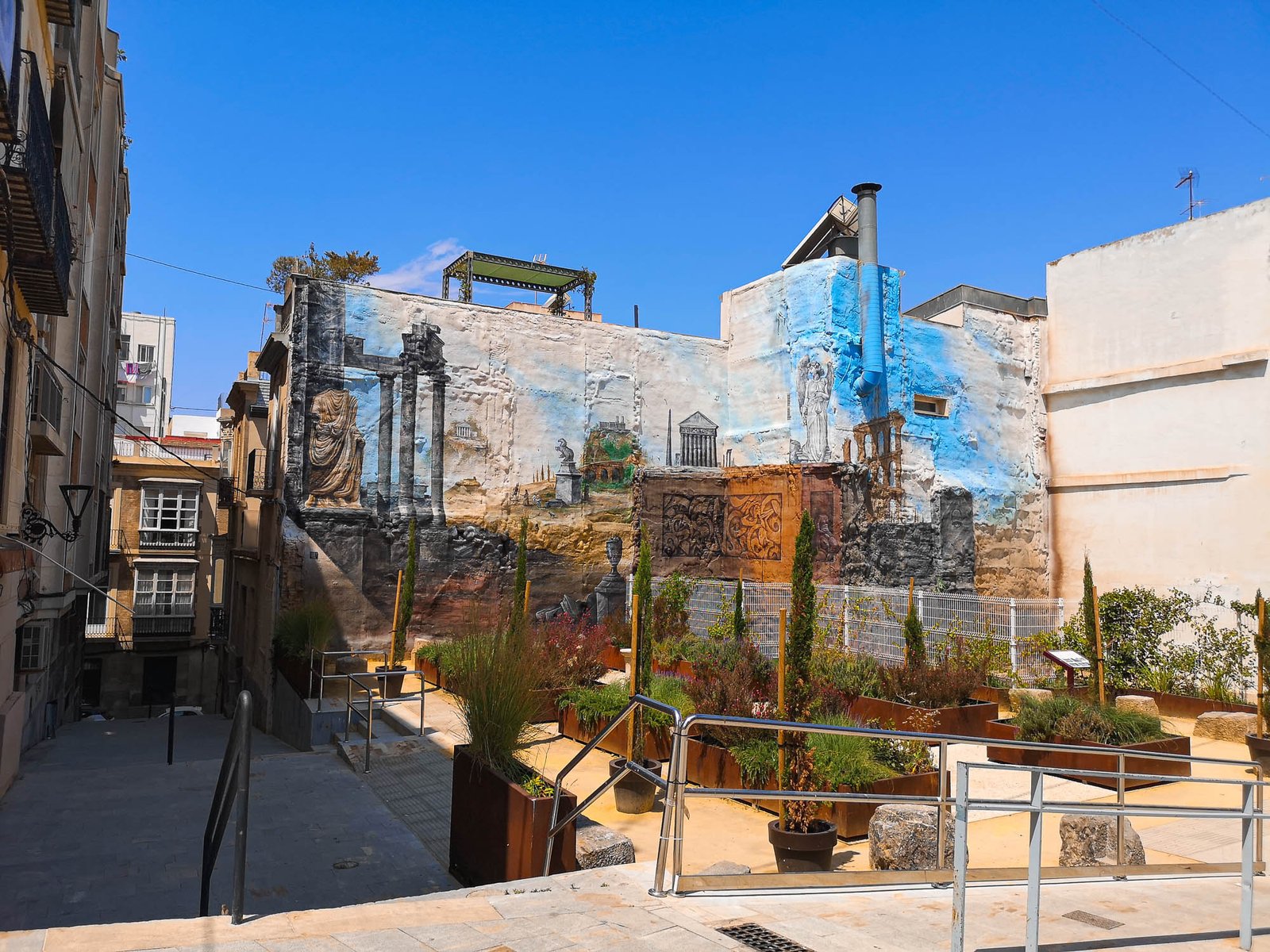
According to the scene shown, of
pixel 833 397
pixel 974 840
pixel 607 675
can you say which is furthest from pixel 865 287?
pixel 974 840

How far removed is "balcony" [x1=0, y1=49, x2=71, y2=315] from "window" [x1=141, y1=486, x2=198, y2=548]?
2614 centimetres

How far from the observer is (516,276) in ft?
82.6

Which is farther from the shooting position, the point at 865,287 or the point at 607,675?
the point at 865,287

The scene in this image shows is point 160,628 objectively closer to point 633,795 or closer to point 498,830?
point 633,795

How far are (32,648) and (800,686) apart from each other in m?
12.2

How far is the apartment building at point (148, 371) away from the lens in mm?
52250

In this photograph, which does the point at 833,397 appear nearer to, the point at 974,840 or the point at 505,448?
the point at 505,448

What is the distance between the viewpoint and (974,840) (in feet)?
25.5

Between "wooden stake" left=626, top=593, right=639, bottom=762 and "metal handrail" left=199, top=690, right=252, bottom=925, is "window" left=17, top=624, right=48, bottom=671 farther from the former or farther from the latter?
"metal handrail" left=199, top=690, right=252, bottom=925

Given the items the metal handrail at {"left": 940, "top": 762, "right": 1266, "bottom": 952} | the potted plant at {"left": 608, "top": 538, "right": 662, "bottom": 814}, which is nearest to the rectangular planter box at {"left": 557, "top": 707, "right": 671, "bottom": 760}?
the potted plant at {"left": 608, "top": 538, "right": 662, "bottom": 814}

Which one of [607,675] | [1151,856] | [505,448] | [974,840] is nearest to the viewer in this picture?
[1151,856]

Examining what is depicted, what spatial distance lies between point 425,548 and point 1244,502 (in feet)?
56.1

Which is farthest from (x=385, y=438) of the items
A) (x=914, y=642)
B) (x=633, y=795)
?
(x=633, y=795)

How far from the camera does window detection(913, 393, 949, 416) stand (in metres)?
21.5
